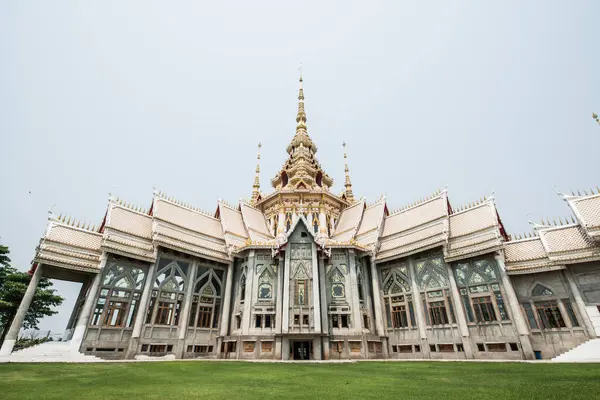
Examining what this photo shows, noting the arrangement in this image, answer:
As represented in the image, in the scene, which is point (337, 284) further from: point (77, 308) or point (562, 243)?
point (77, 308)

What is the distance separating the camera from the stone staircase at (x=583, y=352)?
16.9 metres

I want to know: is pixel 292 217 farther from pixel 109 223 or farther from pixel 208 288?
pixel 109 223

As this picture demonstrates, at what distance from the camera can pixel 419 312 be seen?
23.7 metres

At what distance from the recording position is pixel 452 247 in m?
23.8

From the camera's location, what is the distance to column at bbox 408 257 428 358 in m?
22.7

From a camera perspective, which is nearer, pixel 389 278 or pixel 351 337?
pixel 351 337

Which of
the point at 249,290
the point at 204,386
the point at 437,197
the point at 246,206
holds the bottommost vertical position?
the point at 204,386

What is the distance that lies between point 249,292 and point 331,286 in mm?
6795

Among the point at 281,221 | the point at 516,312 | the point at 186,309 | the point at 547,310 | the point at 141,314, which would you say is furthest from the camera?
the point at 281,221

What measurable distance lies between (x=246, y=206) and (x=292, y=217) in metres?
5.45

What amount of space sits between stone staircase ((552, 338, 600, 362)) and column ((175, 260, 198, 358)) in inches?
960

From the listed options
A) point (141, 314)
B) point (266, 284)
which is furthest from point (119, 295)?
point (266, 284)

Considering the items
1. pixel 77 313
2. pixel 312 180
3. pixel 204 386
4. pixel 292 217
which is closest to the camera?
pixel 204 386

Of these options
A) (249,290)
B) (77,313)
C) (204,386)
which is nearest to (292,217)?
(249,290)
